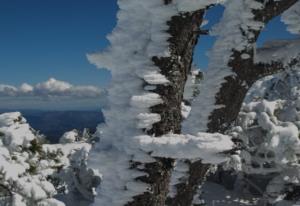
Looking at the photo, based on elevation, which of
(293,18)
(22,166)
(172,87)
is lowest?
(22,166)

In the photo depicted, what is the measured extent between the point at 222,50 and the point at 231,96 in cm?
53

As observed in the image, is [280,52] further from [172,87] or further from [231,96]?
[172,87]

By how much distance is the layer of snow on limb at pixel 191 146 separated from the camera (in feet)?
9.19

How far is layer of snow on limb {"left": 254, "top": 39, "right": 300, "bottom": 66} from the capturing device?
4715mm

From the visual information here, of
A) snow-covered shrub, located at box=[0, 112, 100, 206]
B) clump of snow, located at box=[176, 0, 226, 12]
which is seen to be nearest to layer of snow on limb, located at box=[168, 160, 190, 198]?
clump of snow, located at box=[176, 0, 226, 12]

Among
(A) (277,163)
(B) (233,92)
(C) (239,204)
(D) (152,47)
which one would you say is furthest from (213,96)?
(C) (239,204)

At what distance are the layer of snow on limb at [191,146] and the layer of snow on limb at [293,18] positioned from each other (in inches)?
93.3

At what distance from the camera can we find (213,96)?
5.41m

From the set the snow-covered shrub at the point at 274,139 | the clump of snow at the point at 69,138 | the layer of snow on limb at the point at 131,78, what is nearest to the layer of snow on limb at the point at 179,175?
the layer of snow on limb at the point at 131,78

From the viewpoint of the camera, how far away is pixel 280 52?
188 inches

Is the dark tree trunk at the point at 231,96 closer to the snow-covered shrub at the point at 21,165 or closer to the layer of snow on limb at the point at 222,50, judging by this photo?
the layer of snow on limb at the point at 222,50

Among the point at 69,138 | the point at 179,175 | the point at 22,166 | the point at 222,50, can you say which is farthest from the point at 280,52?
the point at 69,138

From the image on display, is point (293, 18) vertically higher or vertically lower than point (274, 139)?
higher

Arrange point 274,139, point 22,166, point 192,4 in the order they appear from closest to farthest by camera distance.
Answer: point 192,4 → point 22,166 → point 274,139
